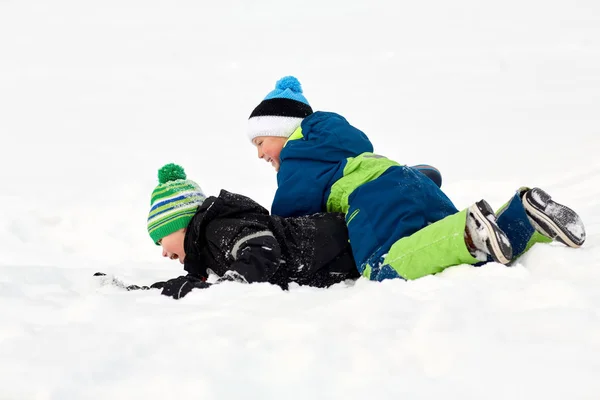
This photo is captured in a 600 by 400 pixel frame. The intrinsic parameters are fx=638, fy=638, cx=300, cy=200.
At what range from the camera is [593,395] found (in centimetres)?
113

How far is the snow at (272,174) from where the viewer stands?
1.29m

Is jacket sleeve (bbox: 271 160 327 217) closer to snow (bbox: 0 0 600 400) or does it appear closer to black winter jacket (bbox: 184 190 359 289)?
black winter jacket (bbox: 184 190 359 289)

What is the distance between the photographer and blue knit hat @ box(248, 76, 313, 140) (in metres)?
3.22

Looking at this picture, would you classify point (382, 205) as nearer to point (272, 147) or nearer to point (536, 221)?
Answer: point (536, 221)

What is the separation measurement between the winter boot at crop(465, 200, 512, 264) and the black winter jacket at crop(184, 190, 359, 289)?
0.66 meters

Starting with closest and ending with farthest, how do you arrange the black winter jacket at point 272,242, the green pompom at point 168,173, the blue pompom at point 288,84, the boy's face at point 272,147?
the black winter jacket at point 272,242 → the green pompom at point 168,173 → the boy's face at point 272,147 → the blue pompom at point 288,84

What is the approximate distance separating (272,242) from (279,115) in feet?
3.33

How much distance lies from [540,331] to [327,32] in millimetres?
10197

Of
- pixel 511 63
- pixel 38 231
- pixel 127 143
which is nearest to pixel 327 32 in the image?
pixel 511 63

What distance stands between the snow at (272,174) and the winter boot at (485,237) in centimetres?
7

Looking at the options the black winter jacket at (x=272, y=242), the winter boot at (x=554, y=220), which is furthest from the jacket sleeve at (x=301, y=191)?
the winter boot at (x=554, y=220)

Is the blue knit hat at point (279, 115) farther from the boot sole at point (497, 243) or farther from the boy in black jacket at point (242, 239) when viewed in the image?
the boot sole at point (497, 243)

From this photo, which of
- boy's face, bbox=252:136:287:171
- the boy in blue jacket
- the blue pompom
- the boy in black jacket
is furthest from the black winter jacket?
the blue pompom

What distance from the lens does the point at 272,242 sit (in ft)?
7.88
